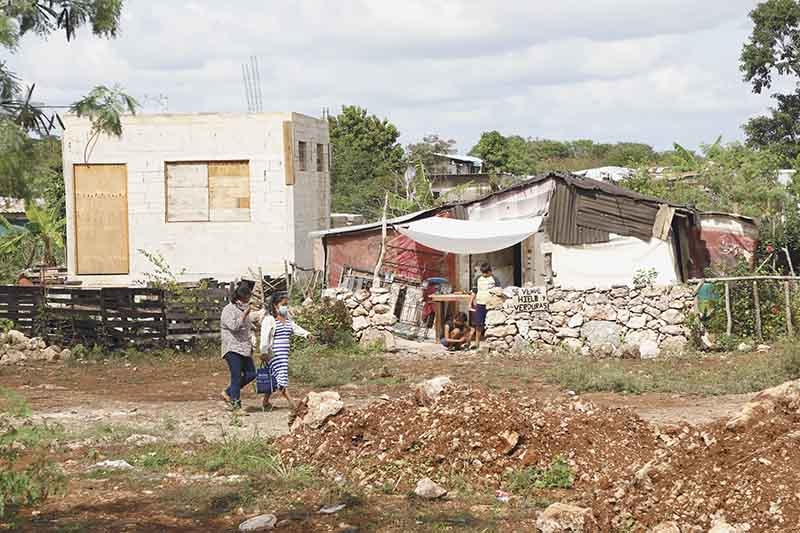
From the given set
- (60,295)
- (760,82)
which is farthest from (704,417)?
(760,82)

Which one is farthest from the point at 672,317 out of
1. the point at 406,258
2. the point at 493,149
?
the point at 493,149

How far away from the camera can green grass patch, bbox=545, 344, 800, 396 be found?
15547 mm

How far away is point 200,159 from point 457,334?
9.10 metres

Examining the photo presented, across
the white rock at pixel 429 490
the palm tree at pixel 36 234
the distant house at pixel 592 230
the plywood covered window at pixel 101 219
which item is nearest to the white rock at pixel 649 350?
the distant house at pixel 592 230

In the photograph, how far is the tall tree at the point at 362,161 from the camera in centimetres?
4566

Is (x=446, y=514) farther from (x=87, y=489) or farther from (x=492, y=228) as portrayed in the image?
(x=492, y=228)

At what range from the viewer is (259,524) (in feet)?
28.7

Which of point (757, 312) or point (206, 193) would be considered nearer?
point (757, 312)

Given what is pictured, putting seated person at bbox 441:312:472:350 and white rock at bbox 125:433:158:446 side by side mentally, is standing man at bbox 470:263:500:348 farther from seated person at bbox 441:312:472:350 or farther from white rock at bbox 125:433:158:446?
white rock at bbox 125:433:158:446

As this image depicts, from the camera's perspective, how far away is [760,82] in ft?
156

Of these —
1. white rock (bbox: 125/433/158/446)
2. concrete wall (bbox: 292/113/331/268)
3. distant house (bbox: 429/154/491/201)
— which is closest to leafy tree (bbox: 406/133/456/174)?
distant house (bbox: 429/154/491/201)

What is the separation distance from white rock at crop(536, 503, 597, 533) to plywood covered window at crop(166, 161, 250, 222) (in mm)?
20648

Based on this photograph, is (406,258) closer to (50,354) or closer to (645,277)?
(645,277)

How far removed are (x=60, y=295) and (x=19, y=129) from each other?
16420 mm
